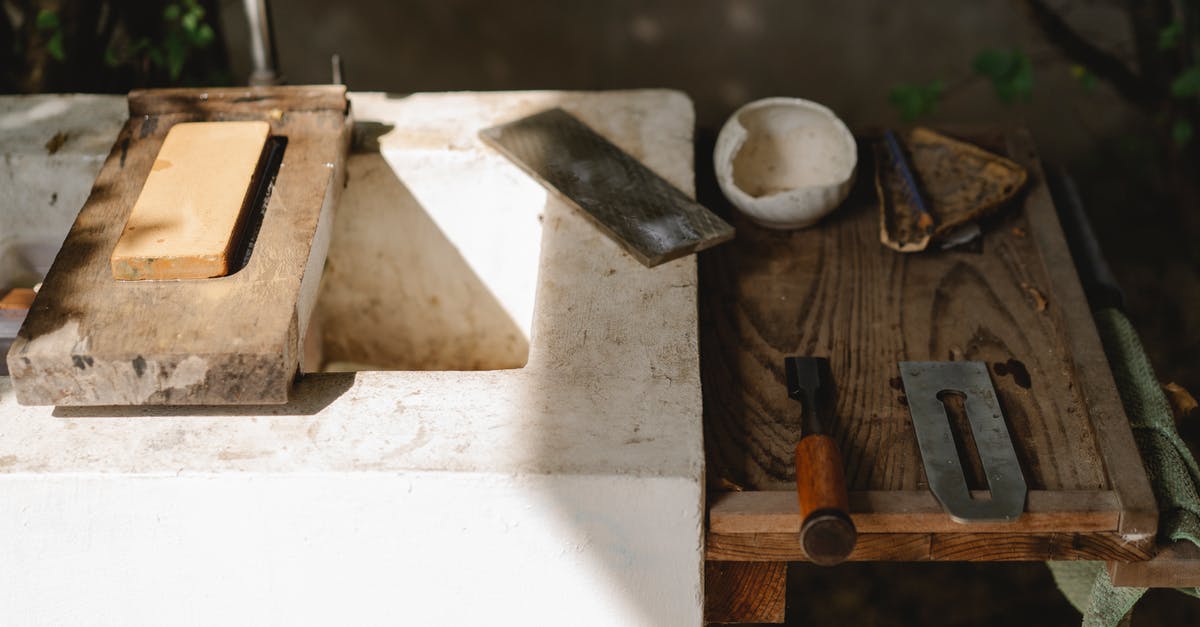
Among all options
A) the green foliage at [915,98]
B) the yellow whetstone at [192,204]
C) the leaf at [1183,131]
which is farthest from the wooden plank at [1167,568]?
the leaf at [1183,131]

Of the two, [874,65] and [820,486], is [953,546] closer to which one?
[820,486]

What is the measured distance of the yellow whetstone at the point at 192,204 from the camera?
1.25 m

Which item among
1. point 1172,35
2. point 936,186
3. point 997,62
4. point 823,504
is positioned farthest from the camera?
point 1172,35

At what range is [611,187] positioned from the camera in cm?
155

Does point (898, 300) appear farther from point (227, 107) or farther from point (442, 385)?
point (227, 107)

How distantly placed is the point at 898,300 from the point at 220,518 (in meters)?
0.98

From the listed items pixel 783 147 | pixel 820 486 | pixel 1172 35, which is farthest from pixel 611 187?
pixel 1172 35

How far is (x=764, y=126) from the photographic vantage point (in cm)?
173

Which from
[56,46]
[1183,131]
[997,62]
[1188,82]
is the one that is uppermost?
[56,46]

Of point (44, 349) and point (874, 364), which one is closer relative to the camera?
point (44, 349)

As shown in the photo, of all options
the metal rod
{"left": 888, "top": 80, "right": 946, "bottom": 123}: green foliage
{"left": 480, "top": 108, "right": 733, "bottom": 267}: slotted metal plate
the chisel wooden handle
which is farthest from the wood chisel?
{"left": 888, "top": 80, "right": 946, "bottom": 123}: green foliage

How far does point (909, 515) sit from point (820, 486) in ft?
0.40

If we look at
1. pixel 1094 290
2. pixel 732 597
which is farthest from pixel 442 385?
pixel 1094 290

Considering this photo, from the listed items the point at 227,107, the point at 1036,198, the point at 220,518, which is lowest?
the point at 1036,198
